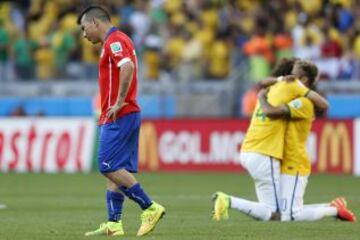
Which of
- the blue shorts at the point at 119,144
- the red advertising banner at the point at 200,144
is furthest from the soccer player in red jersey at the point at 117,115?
the red advertising banner at the point at 200,144

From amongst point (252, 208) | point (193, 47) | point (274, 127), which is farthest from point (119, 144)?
point (193, 47)

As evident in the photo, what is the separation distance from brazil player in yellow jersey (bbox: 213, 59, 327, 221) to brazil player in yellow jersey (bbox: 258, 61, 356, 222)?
0.29 feet

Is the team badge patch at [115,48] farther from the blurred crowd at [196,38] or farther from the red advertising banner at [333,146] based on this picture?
the blurred crowd at [196,38]

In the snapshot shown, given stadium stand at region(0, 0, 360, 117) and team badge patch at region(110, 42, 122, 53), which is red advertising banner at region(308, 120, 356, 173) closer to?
stadium stand at region(0, 0, 360, 117)

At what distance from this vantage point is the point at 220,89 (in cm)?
2786

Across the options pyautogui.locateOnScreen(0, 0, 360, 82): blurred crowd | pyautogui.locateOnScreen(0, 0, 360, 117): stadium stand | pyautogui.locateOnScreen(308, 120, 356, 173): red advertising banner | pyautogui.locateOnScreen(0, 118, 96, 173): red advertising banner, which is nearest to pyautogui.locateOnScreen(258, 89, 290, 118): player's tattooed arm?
pyautogui.locateOnScreen(308, 120, 356, 173): red advertising banner

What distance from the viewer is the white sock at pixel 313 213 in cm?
1396

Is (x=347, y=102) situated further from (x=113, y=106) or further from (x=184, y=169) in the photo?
(x=113, y=106)

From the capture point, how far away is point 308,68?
14.0m

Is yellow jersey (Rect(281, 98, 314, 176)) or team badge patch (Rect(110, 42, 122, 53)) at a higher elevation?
team badge patch (Rect(110, 42, 122, 53))

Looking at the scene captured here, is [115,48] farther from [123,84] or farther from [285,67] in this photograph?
[285,67]

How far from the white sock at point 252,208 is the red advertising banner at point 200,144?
11170mm

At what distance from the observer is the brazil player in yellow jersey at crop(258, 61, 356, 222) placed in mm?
13969

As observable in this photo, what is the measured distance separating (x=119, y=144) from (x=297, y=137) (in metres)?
3.10
